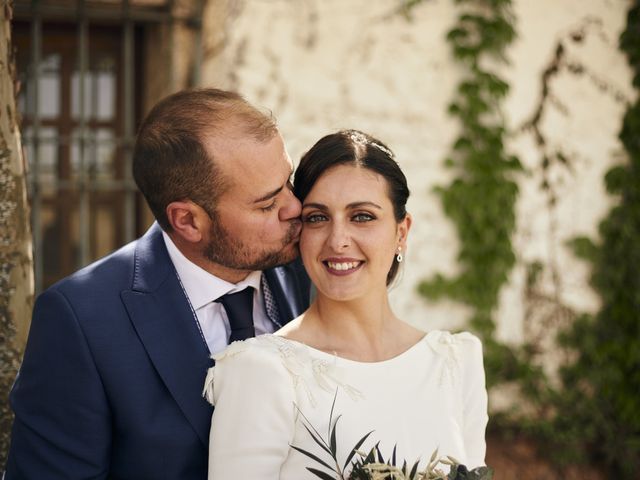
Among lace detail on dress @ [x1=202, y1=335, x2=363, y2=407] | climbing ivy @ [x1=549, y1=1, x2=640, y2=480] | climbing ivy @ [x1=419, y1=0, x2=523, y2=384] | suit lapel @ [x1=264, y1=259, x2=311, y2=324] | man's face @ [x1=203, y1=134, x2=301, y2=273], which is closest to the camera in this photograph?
lace detail on dress @ [x1=202, y1=335, x2=363, y2=407]

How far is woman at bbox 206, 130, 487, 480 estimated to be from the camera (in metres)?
1.98

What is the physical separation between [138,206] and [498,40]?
212 cm

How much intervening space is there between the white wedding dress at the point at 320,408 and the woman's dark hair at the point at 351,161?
1.42 feet

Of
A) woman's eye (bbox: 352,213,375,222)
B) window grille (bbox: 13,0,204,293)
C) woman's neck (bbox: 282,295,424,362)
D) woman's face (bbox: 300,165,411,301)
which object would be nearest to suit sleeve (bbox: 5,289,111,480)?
woman's neck (bbox: 282,295,424,362)

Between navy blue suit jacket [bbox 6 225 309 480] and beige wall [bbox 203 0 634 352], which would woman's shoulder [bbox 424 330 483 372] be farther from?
beige wall [bbox 203 0 634 352]

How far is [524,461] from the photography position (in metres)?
4.45

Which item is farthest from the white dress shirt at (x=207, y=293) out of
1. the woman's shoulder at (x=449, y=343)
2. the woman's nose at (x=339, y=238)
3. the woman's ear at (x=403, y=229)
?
the woman's shoulder at (x=449, y=343)

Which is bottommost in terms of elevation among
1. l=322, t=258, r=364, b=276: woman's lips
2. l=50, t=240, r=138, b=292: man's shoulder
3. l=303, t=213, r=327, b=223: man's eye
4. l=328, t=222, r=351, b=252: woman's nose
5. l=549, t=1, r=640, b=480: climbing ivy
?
l=549, t=1, r=640, b=480: climbing ivy

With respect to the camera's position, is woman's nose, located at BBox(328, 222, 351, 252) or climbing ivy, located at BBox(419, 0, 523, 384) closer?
woman's nose, located at BBox(328, 222, 351, 252)

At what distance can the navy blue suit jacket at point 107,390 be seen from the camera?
2.00 m

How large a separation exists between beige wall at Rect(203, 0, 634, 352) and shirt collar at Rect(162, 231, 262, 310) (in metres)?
1.80

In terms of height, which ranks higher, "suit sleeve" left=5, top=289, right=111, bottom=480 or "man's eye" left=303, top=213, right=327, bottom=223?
"man's eye" left=303, top=213, right=327, bottom=223

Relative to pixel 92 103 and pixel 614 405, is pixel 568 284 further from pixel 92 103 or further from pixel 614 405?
pixel 92 103

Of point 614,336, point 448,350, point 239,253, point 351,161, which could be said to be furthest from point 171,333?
point 614,336
